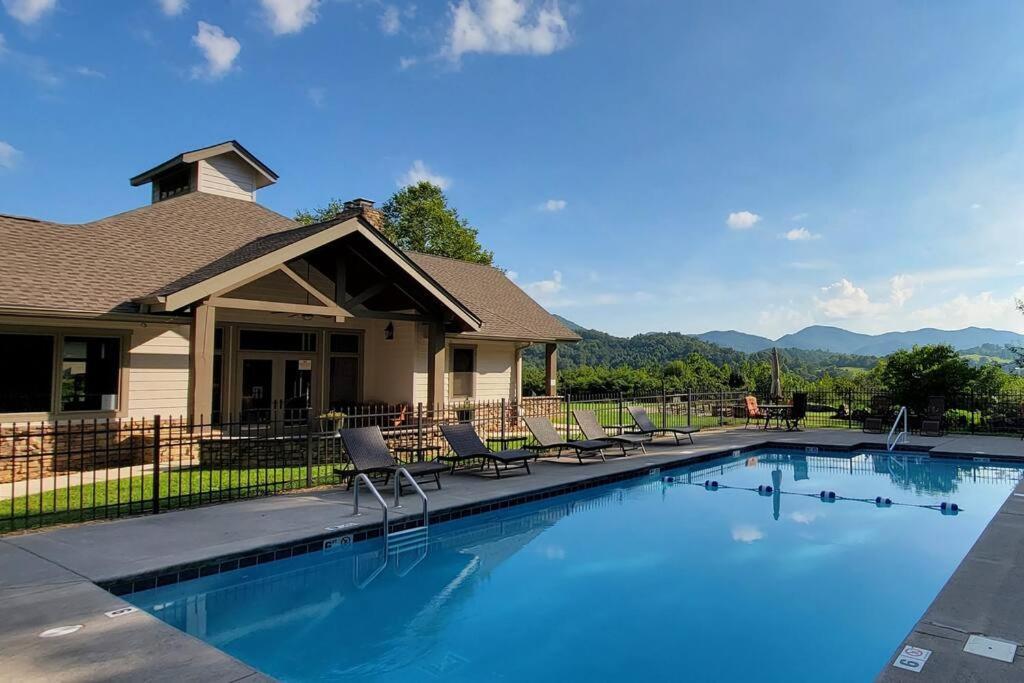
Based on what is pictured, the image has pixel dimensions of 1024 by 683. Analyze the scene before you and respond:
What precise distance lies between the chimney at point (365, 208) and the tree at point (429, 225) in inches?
798

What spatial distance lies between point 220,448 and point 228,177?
12.0m

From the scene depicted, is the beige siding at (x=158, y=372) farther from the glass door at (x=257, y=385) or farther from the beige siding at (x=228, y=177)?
the beige siding at (x=228, y=177)

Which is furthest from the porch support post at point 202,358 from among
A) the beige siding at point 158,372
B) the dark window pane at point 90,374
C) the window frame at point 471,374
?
the window frame at point 471,374

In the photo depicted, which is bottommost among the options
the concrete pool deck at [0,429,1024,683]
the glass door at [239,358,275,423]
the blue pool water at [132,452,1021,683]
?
the blue pool water at [132,452,1021,683]

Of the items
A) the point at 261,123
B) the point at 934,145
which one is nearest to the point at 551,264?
the point at 261,123

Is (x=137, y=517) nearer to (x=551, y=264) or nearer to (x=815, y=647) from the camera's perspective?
(x=815, y=647)

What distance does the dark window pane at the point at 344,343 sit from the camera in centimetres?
1675

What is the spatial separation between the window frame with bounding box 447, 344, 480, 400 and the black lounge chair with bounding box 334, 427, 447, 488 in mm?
8538

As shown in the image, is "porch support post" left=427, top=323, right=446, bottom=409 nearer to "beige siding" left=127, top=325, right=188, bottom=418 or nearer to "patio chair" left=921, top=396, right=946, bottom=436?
"beige siding" left=127, top=325, right=188, bottom=418

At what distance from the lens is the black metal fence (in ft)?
27.0

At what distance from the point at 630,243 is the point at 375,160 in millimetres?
12378

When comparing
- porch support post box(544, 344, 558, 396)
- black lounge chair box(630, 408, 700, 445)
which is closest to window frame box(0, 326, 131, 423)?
black lounge chair box(630, 408, 700, 445)

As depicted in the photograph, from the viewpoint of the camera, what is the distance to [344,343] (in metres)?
17.0

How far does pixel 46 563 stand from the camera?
5887mm
